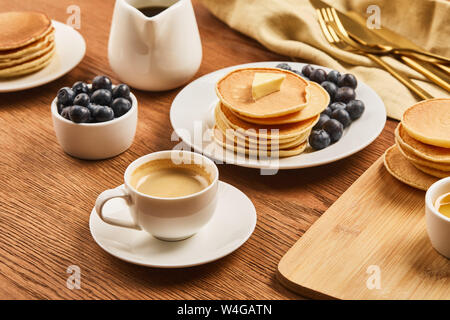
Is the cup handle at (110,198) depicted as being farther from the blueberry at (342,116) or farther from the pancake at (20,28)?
the pancake at (20,28)

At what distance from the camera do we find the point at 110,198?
3.15 feet

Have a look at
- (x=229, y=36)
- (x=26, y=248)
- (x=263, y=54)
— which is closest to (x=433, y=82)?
(x=263, y=54)

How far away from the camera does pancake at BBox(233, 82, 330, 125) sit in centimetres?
121

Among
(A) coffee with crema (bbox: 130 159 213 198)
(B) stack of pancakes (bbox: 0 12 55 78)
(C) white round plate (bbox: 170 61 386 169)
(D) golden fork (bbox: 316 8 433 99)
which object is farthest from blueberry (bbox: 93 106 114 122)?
(D) golden fork (bbox: 316 8 433 99)

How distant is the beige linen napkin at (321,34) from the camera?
156 cm

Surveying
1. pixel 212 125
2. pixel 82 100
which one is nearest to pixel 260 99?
pixel 212 125

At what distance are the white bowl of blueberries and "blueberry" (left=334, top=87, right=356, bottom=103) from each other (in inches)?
18.5

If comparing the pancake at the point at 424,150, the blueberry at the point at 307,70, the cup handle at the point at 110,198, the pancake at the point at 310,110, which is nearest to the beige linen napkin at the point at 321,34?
the blueberry at the point at 307,70

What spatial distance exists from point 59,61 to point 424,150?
0.96m

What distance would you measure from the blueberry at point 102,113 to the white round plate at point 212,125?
145 mm

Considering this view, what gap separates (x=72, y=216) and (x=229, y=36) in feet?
2.94

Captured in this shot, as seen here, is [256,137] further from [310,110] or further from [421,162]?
[421,162]

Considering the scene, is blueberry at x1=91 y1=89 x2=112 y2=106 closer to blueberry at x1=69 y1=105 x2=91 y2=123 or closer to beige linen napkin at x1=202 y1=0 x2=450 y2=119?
blueberry at x1=69 y1=105 x2=91 y2=123

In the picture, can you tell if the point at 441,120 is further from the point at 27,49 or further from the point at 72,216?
the point at 27,49
